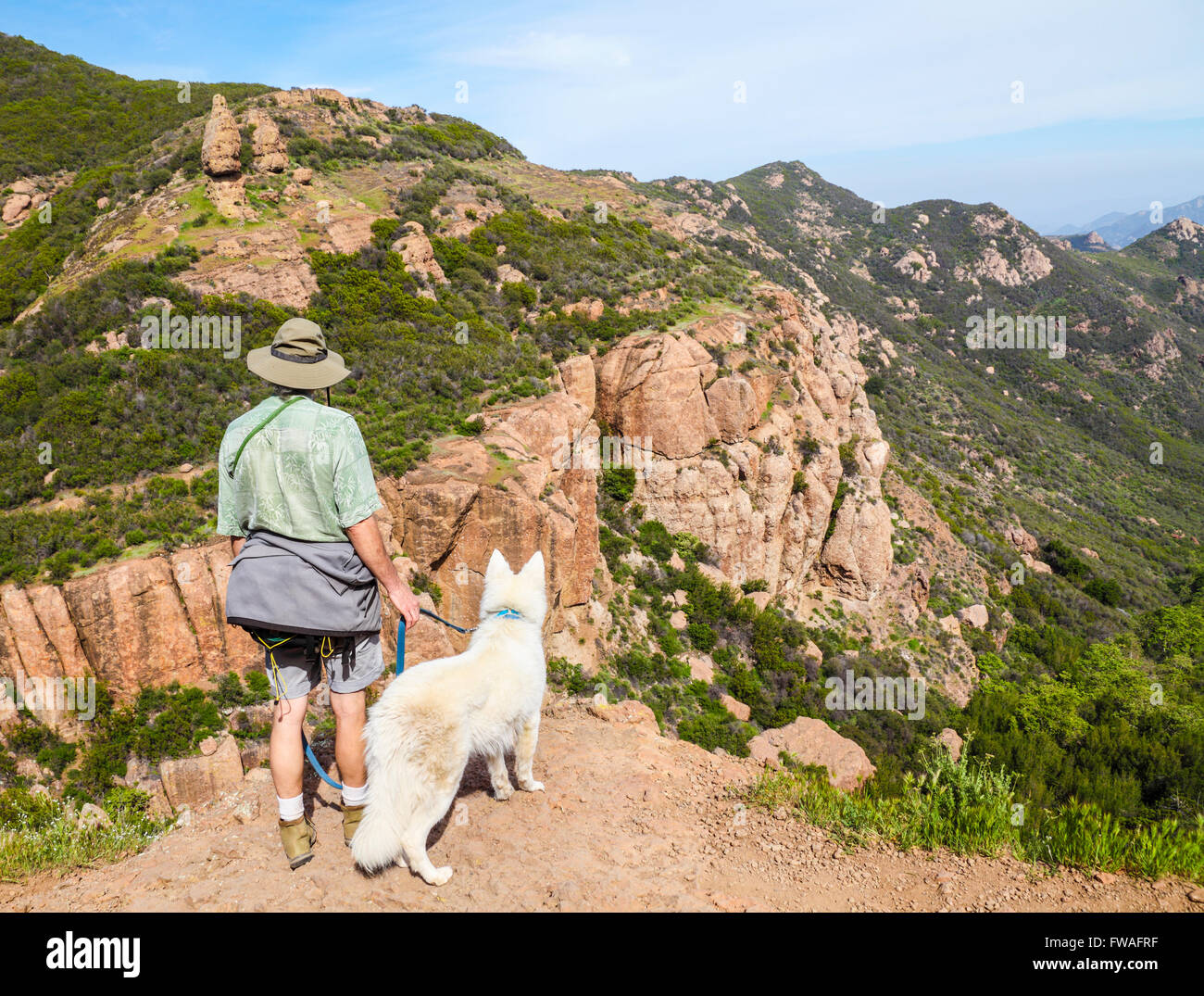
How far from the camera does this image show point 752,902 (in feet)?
13.0

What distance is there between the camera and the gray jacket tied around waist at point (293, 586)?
11.3ft

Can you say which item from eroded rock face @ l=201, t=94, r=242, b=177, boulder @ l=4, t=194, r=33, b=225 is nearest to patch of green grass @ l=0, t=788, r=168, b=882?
eroded rock face @ l=201, t=94, r=242, b=177

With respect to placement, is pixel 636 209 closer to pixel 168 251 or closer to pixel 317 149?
pixel 317 149

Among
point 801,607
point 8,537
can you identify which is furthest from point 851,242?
point 8,537

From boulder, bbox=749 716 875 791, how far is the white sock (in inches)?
393

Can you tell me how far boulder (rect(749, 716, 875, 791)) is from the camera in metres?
12.0

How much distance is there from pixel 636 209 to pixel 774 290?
46.2 feet

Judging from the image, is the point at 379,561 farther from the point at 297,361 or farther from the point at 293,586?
the point at 297,361

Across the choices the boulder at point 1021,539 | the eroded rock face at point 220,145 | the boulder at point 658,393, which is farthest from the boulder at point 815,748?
the boulder at point 1021,539

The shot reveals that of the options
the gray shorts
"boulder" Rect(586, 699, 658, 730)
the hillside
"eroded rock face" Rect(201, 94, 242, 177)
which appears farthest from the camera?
"eroded rock face" Rect(201, 94, 242, 177)

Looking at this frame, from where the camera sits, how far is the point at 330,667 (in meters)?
3.82

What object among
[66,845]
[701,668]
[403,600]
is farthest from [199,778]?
[701,668]

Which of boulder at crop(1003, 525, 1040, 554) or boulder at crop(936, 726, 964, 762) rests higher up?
boulder at crop(1003, 525, 1040, 554)

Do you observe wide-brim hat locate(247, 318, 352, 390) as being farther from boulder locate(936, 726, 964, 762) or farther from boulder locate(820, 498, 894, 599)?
boulder locate(820, 498, 894, 599)
